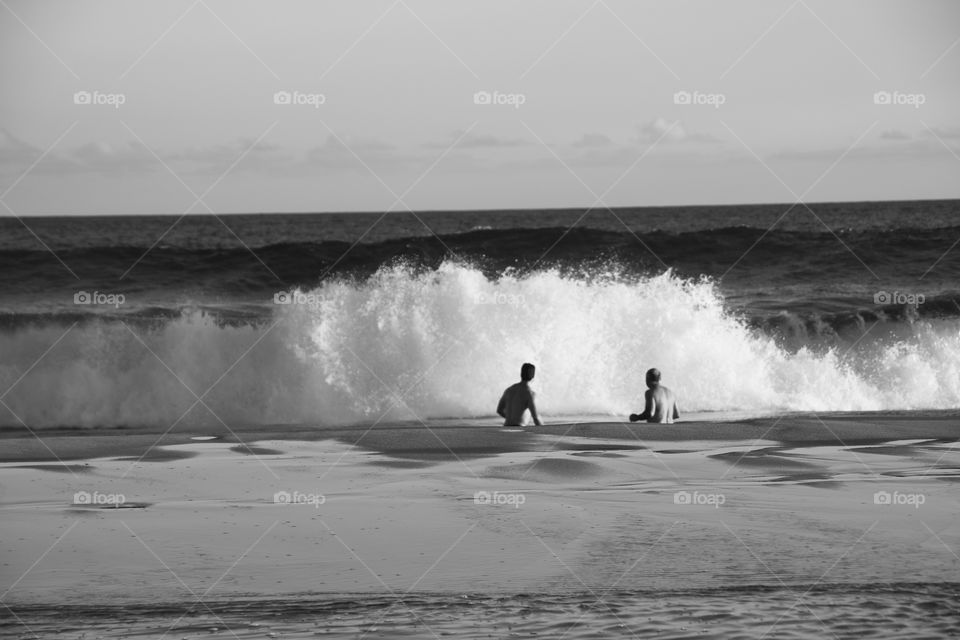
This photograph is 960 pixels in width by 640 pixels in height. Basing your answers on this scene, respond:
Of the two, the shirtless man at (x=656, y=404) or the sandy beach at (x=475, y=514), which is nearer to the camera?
the sandy beach at (x=475, y=514)

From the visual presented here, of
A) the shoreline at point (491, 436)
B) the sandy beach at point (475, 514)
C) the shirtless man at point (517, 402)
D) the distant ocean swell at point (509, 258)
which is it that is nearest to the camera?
the sandy beach at point (475, 514)

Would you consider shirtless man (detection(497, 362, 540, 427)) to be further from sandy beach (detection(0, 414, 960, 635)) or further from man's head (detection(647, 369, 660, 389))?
man's head (detection(647, 369, 660, 389))

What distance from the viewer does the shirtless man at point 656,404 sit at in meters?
12.5

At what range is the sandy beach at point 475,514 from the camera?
6195 mm

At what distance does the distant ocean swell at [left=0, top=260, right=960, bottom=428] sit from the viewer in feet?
51.4

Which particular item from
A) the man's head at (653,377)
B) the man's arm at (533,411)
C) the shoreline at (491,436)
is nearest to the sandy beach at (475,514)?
the shoreline at (491,436)

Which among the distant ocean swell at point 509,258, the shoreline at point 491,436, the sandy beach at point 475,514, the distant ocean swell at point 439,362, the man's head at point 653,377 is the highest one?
the distant ocean swell at point 509,258

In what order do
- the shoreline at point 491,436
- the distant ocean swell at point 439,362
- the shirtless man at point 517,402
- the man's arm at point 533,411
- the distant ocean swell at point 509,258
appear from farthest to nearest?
1. the distant ocean swell at point 509,258
2. the distant ocean swell at point 439,362
3. the shirtless man at point 517,402
4. the man's arm at point 533,411
5. the shoreline at point 491,436

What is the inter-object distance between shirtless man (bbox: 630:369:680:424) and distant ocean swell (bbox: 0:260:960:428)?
2.54 meters

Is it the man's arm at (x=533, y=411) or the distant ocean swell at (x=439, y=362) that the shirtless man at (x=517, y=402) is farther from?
the distant ocean swell at (x=439, y=362)

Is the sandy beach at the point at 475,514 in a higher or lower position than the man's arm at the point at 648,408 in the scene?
lower

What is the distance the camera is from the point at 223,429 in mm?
13406

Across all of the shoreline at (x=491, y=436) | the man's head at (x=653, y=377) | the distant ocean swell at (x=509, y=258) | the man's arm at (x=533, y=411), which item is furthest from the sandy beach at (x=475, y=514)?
the distant ocean swell at (x=509, y=258)

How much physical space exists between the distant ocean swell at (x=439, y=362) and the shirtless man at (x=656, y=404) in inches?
99.9
